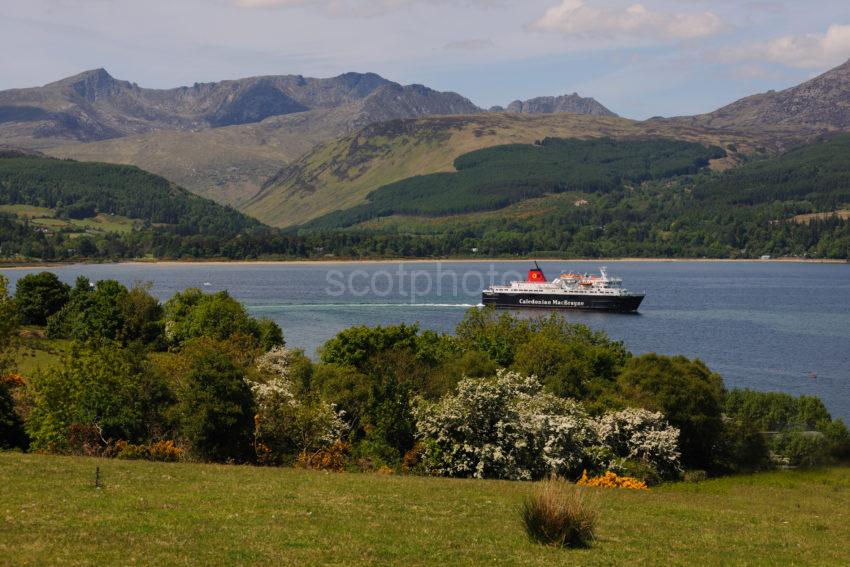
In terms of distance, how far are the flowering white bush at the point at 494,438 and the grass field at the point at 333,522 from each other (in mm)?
7960

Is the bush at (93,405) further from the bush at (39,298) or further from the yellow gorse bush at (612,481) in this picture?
the bush at (39,298)

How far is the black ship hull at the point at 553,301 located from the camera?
567 feet

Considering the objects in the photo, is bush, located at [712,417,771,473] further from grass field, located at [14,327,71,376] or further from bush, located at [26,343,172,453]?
grass field, located at [14,327,71,376]

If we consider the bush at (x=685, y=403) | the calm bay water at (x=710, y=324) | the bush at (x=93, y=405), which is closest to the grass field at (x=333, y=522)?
the bush at (x=93, y=405)

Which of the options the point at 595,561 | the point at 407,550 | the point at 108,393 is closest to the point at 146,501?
the point at 407,550

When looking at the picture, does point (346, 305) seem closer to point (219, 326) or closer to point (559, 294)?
point (559, 294)

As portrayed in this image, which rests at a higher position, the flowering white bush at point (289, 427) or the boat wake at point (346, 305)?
the flowering white bush at point (289, 427)

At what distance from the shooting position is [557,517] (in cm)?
2305

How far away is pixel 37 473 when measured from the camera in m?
30.2

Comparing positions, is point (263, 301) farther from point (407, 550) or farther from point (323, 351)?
point (407, 550)

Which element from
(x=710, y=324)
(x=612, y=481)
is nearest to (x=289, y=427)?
(x=612, y=481)

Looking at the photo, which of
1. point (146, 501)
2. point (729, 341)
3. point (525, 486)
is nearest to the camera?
point (146, 501)

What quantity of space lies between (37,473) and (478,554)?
619 inches

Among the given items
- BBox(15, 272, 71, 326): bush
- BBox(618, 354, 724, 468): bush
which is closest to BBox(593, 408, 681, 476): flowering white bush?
BBox(618, 354, 724, 468): bush
